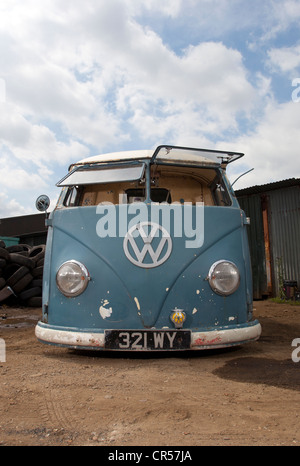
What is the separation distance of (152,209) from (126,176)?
1.62 feet

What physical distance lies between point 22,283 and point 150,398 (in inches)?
217

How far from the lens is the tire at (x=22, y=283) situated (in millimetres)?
7133

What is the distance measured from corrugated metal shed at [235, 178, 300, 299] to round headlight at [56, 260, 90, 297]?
22.4 ft

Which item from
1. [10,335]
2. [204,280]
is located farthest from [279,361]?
[10,335]

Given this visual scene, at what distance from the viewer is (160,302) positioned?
2922mm

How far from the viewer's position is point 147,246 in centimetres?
299

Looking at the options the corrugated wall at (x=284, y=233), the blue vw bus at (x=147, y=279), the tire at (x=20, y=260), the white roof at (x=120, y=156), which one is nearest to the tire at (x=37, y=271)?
the tire at (x=20, y=260)

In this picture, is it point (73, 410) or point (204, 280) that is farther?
point (204, 280)

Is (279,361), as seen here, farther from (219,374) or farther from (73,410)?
(73,410)

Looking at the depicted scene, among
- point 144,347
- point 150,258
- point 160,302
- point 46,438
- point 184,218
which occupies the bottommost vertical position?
point 46,438

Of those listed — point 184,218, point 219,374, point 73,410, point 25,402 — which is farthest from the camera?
point 184,218

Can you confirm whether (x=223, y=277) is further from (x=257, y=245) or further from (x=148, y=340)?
(x=257, y=245)

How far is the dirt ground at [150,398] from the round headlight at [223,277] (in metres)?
0.53

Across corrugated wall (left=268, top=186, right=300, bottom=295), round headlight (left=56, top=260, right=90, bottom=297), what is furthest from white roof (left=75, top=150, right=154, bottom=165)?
corrugated wall (left=268, top=186, right=300, bottom=295)
